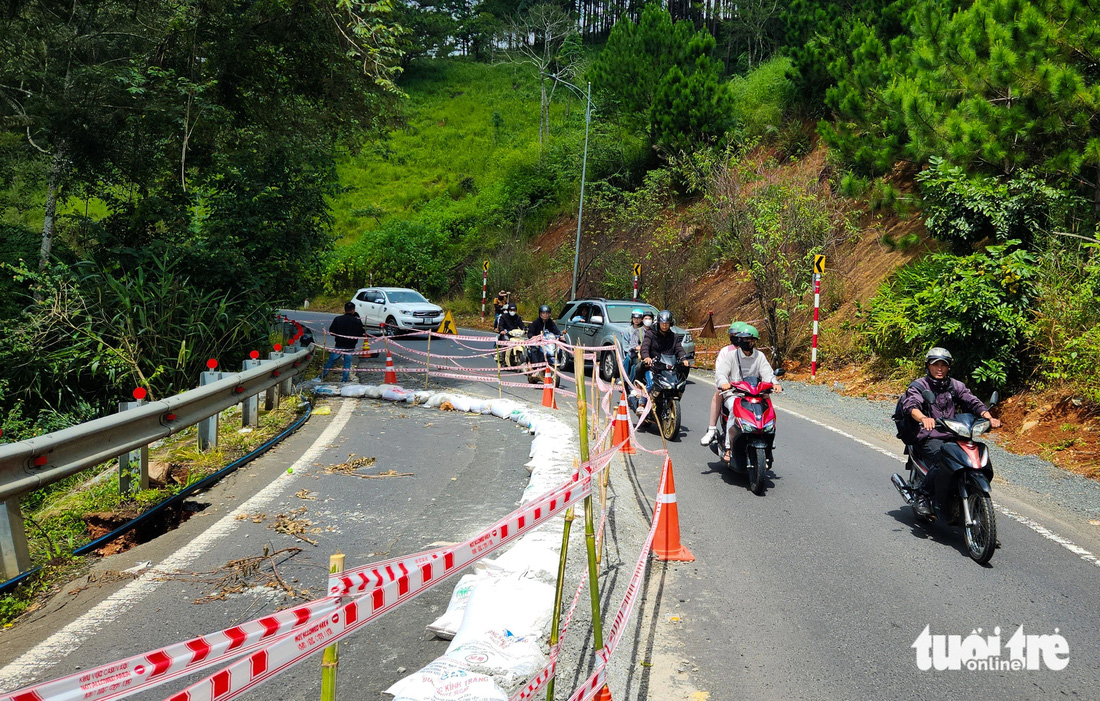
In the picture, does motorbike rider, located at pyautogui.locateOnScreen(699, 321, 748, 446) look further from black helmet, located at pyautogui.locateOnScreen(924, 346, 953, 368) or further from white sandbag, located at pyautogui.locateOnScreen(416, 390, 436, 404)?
white sandbag, located at pyautogui.locateOnScreen(416, 390, 436, 404)

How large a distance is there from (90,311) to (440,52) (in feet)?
253

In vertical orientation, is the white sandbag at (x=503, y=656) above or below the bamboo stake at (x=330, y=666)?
below

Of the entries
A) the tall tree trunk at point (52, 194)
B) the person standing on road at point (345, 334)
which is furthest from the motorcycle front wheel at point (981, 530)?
the tall tree trunk at point (52, 194)

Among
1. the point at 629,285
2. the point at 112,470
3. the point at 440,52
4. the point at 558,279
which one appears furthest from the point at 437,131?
the point at 112,470

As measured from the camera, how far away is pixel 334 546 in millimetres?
5488

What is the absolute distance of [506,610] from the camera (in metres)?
4.01

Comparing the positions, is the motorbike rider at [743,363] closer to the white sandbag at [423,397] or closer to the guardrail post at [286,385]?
the white sandbag at [423,397]

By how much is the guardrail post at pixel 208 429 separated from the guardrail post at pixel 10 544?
10.5ft

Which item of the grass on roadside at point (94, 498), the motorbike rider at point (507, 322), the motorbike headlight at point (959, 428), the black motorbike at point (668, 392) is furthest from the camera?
the motorbike rider at point (507, 322)

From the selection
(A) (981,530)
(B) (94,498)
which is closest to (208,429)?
(B) (94,498)

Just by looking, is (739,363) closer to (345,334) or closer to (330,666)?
(330,666)

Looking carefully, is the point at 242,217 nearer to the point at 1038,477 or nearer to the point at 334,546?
the point at 334,546

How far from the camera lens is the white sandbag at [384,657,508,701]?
10.6ft

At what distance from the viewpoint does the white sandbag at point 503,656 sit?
3586 millimetres
